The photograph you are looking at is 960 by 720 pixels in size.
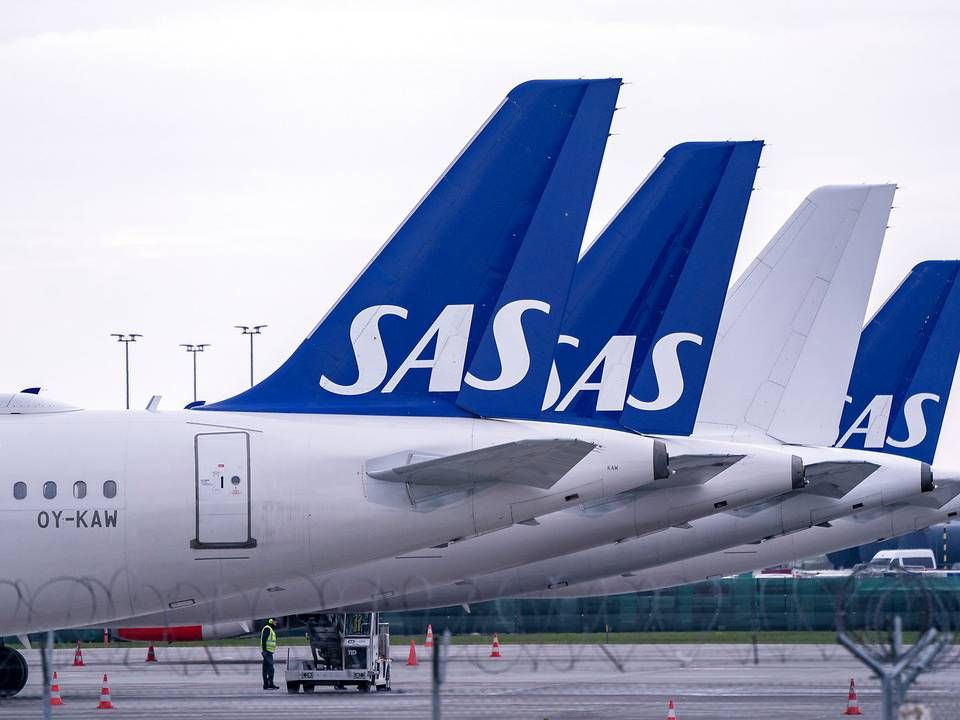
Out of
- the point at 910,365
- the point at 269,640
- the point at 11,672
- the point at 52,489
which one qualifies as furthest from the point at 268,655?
the point at 52,489

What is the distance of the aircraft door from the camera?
62.0 ft

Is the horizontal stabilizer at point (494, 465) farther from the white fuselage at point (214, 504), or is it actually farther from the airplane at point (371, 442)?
the white fuselage at point (214, 504)

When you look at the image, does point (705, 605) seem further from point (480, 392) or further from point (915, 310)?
point (480, 392)

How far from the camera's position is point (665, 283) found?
2612 cm

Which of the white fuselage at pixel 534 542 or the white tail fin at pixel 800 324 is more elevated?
the white tail fin at pixel 800 324

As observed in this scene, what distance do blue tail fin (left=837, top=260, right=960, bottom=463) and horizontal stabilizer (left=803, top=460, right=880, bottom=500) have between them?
898 centimetres

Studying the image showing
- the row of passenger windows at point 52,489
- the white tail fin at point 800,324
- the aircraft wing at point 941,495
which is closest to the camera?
the row of passenger windows at point 52,489

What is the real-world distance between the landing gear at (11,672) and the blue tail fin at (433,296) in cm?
1363

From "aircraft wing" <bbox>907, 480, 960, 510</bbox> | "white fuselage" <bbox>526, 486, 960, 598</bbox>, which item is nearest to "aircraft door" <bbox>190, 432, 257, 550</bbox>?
"white fuselage" <bbox>526, 486, 960, 598</bbox>

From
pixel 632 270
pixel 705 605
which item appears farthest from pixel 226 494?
pixel 705 605

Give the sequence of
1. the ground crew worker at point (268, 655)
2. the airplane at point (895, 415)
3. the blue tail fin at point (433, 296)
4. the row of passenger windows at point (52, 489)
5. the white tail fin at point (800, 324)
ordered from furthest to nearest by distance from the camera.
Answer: the ground crew worker at point (268, 655)
the airplane at point (895, 415)
the white tail fin at point (800, 324)
the blue tail fin at point (433, 296)
the row of passenger windows at point (52, 489)

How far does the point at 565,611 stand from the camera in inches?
1731

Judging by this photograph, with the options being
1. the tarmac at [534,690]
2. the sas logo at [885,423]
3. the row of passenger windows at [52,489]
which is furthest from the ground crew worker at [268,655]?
the row of passenger windows at [52,489]

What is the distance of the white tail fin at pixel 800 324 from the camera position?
29625mm
